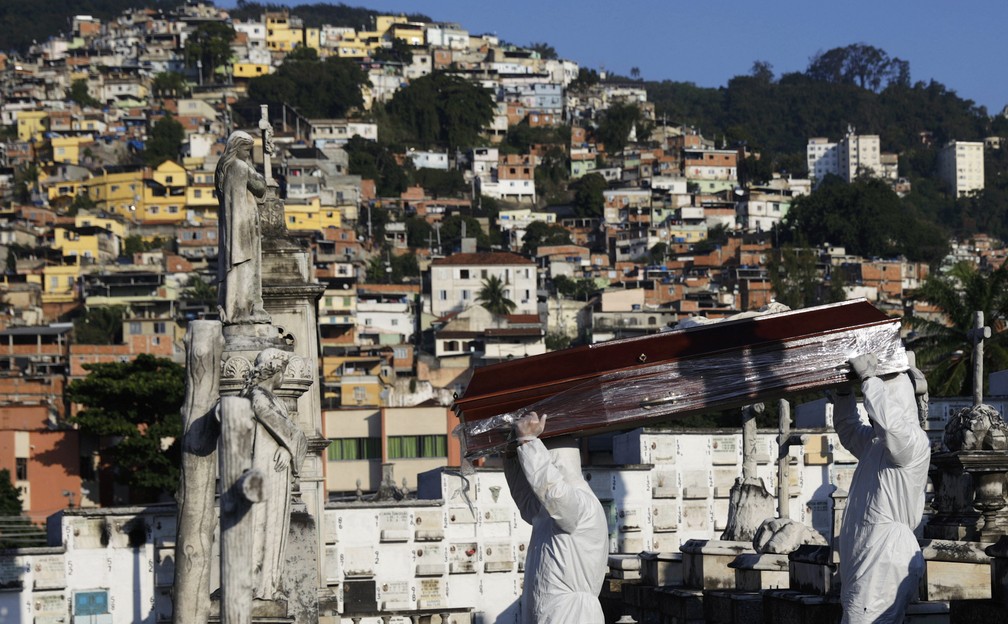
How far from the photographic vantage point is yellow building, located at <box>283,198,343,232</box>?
441 feet

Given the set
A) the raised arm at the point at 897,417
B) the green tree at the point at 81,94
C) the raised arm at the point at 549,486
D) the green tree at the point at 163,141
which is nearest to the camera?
the raised arm at the point at 549,486

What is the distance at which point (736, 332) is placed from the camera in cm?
1169

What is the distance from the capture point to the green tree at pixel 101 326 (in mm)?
101312

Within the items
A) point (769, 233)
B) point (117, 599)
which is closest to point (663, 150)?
point (769, 233)

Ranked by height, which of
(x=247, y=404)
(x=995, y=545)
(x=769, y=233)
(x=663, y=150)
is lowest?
(x=995, y=545)

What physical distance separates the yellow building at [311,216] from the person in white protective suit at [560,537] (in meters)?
123

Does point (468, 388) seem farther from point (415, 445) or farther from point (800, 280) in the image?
point (800, 280)

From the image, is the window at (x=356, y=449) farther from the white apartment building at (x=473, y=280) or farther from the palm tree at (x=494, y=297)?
the white apartment building at (x=473, y=280)

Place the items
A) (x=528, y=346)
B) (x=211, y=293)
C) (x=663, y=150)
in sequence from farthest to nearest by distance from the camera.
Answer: (x=663, y=150) < (x=211, y=293) < (x=528, y=346)

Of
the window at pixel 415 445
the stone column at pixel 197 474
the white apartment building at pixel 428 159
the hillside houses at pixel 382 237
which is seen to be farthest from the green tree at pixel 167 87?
the stone column at pixel 197 474

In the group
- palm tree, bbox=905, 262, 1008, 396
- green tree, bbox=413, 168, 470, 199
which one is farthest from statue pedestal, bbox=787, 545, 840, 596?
green tree, bbox=413, 168, 470, 199

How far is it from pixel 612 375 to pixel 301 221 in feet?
407

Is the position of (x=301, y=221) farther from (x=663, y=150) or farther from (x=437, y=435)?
(x=437, y=435)

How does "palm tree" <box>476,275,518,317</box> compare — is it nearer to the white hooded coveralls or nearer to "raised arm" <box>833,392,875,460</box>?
"raised arm" <box>833,392,875,460</box>
